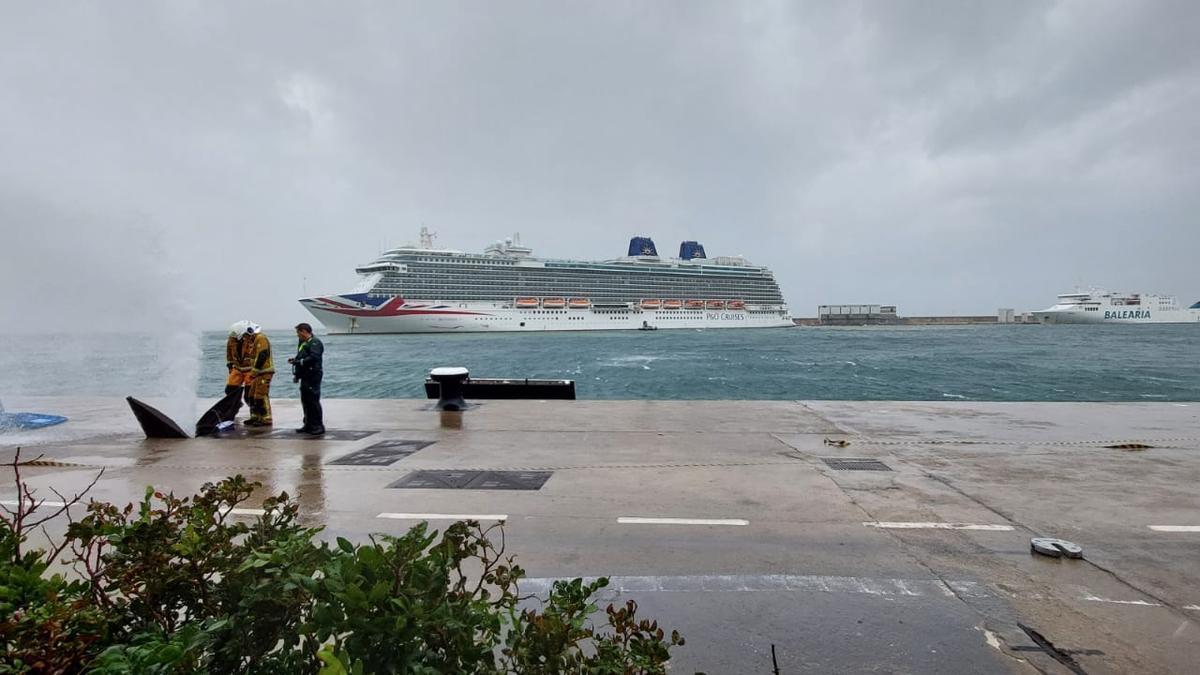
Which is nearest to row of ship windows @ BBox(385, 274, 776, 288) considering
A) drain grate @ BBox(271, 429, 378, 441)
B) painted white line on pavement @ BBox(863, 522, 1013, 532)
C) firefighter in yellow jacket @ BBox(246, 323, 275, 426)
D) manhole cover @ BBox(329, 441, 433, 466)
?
firefighter in yellow jacket @ BBox(246, 323, 275, 426)

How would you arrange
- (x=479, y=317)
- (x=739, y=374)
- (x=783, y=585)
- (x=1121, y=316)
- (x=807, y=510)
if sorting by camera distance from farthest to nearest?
(x=1121, y=316), (x=479, y=317), (x=739, y=374), (x=807, y=510), (x=783, y=585)

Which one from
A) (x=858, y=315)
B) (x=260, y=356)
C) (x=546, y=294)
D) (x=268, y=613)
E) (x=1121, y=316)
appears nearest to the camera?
(x=268, y=613)

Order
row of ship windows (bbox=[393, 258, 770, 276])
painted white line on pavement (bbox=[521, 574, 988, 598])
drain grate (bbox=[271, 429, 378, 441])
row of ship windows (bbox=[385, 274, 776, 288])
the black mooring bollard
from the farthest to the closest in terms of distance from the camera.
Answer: row of ship windows (bbox=[393, 258, 770, 276]) → row of ship windows (bbox=[385, 274, 776, 288]) → the black mooring bollard → drain grate (bbox=[271, 429, 378, 441]) → painted white line on pavement (bbox=[521, 574, 988, 598])

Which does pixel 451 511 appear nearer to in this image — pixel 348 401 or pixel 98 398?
pixel 348 401

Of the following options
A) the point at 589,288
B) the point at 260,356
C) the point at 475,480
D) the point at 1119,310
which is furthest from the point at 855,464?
the point at 1119,310

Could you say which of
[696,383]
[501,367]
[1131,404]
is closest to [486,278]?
[501,367]

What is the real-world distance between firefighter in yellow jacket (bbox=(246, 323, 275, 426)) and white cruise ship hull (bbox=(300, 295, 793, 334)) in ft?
251

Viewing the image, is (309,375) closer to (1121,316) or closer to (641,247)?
(641,247)

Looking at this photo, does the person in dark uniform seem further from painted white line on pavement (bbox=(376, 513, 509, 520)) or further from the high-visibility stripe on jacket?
painted white line on pavement (bbox=(376, 513, 509, 520))

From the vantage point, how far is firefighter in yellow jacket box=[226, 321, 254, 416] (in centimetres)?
825

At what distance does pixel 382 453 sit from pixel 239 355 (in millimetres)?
3089

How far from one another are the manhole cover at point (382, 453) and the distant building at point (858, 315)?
5441 inches

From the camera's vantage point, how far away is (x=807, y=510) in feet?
15.4

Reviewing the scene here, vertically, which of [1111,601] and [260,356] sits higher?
[260,356]
